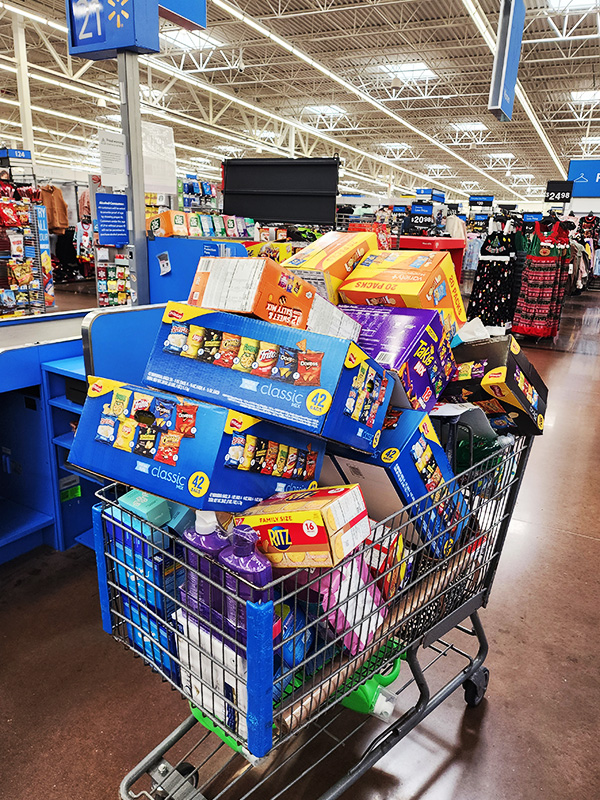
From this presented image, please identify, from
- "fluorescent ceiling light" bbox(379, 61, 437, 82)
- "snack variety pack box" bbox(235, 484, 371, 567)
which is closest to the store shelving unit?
"snack variety pack box" bbox(235, 484, 371, 567)

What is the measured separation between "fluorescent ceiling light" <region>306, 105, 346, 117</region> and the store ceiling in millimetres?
108

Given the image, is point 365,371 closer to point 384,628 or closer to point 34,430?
point 384,628

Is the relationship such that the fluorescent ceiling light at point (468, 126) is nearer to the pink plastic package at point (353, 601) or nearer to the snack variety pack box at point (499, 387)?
the snack variety pack box at point (499, 387)

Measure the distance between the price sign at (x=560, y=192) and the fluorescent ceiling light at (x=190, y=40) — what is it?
8169 mm

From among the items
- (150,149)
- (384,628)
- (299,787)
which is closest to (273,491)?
(384,628)

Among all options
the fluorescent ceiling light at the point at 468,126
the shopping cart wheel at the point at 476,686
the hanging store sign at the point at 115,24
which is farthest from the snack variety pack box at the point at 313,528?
the fluorescent ceiling light at the point at 468,126

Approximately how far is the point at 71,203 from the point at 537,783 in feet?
51.7

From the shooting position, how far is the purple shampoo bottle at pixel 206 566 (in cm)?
124

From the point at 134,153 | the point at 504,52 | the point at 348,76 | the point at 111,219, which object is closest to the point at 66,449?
the point at 134,153

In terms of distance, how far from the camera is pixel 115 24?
266cm

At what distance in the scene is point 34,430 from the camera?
302cm

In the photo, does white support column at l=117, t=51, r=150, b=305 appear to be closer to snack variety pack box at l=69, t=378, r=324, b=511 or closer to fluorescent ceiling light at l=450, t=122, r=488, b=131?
snack variety pack box at l=69, t=378, r=324, b=511

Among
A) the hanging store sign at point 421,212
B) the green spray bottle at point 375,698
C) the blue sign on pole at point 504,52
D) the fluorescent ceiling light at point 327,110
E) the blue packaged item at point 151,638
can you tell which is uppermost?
the fluorescent ceiling light at point 327,110

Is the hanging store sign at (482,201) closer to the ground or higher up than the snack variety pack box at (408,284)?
higher up
